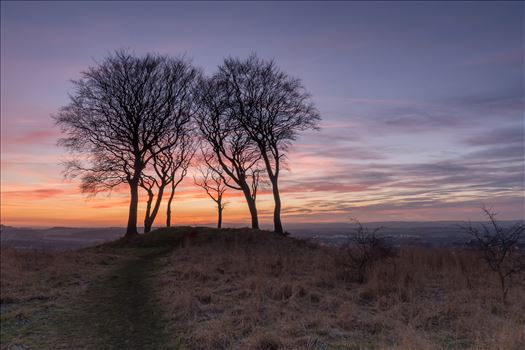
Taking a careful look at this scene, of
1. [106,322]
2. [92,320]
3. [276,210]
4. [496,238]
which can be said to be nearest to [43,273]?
[92,320]

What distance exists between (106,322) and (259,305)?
12.6 ft

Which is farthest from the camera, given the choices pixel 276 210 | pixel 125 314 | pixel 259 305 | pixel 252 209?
pixel 252 209

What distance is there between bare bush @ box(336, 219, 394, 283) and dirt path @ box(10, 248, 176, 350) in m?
6.90

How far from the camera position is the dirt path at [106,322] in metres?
9.39

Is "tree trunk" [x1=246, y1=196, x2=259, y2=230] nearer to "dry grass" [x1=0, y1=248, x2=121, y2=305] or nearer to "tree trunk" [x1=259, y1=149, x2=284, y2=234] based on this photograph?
"tree trunk" [x1=259, y1=149, x2=284, y2=234]

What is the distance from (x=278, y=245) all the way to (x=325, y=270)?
11086mm

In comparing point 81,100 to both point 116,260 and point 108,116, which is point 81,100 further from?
point 116,260

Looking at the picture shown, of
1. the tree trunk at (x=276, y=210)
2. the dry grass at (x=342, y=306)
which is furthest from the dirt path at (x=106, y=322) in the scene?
the tree trunk at (x=276, y=210)

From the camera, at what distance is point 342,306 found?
34.7 feet

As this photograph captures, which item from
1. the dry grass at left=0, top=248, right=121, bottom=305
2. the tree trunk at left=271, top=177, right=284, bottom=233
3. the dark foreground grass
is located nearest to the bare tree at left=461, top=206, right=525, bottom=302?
the dark foreground grass

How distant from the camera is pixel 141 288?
14.7m

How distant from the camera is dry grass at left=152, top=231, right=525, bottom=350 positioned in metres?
8.13

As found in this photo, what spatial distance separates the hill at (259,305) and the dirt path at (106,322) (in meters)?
0.03

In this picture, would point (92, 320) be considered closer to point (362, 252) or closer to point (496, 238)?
point (362, 252)
